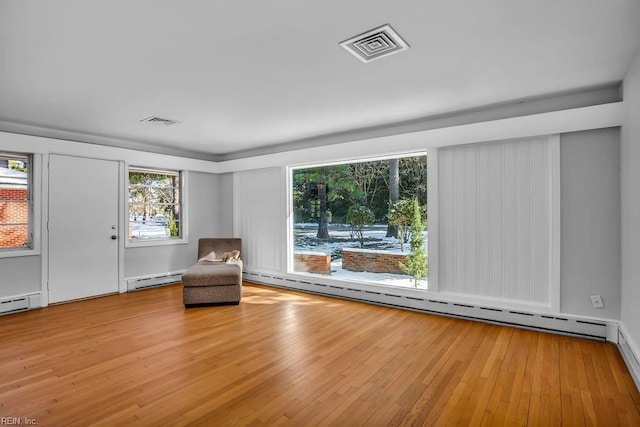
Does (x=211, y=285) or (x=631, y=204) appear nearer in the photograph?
(x=631, y=204)

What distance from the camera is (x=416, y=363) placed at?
2.80m

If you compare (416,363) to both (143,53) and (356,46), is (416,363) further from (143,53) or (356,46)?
(143,53)

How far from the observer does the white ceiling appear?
6.50 feet

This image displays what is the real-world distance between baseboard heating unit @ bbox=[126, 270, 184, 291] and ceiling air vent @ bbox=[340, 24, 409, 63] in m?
4.85

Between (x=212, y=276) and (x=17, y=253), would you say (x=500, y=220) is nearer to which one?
(x=212, y=276)

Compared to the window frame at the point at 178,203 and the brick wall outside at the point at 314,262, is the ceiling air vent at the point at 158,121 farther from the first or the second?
A: the brick wall outside at the point at 314,262

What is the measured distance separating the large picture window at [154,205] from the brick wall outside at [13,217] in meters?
1.32

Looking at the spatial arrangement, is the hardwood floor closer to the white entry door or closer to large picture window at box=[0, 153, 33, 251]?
the white entry door

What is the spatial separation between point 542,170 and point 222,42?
3221mm

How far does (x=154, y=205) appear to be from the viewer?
5953 mm

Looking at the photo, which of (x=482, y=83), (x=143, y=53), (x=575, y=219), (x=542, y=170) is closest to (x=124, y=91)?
(x=143, y=53)

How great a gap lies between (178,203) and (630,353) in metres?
6.20

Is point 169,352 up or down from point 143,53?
down

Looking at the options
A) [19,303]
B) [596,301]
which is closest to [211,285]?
[19,303]
